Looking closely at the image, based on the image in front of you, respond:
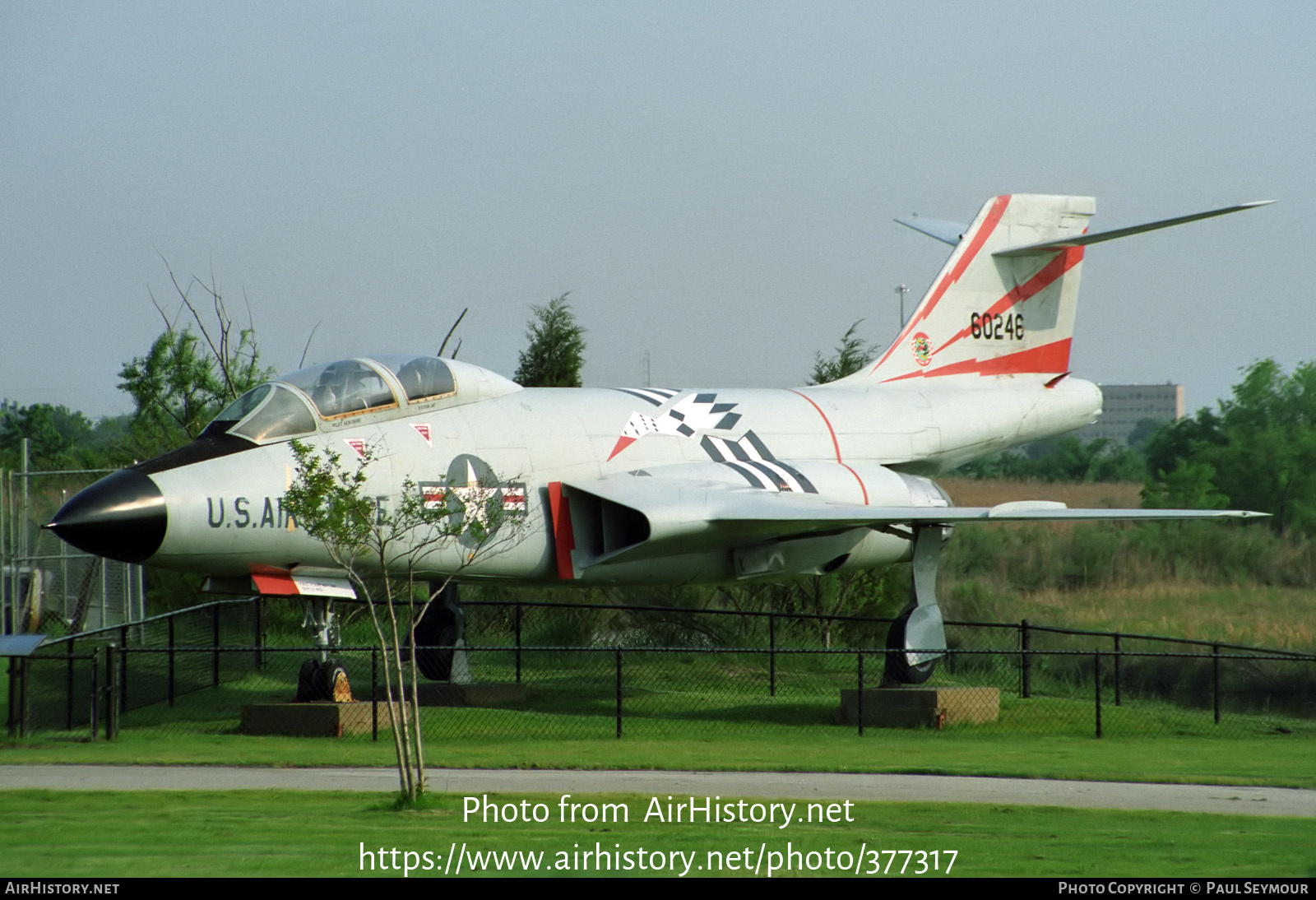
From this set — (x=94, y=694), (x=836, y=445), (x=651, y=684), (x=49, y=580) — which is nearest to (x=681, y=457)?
(x=836, y=445)

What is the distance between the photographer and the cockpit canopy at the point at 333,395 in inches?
564

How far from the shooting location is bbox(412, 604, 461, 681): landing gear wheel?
17672mm

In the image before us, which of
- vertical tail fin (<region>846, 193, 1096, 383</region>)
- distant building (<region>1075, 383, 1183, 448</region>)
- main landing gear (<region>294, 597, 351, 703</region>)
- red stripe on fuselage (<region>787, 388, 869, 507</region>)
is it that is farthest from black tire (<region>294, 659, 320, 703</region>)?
distant building (<region>1075, 383, 1183, 448</region>)

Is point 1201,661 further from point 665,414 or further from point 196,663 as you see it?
point 196,663

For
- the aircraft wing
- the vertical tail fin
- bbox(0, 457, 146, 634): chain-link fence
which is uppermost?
the vertical tail fin

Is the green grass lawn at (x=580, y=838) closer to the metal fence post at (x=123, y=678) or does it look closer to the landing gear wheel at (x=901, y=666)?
the metal fence post at (x=123, y=678)

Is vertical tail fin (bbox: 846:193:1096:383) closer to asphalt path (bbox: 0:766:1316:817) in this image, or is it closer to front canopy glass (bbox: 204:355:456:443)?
front canopy glass (bbox: 204:355:456:443)

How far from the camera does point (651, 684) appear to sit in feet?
66.6

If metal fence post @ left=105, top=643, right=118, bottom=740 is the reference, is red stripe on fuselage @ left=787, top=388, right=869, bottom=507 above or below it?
above

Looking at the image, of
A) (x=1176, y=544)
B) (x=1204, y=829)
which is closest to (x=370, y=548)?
(x=1204, y=829)

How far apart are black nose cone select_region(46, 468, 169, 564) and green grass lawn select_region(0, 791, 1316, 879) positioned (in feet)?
10.3

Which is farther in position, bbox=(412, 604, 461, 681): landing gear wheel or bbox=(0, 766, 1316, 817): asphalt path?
bbox=(412, 604, 461, 681): landing gear wheel

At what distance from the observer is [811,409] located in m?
18.6
